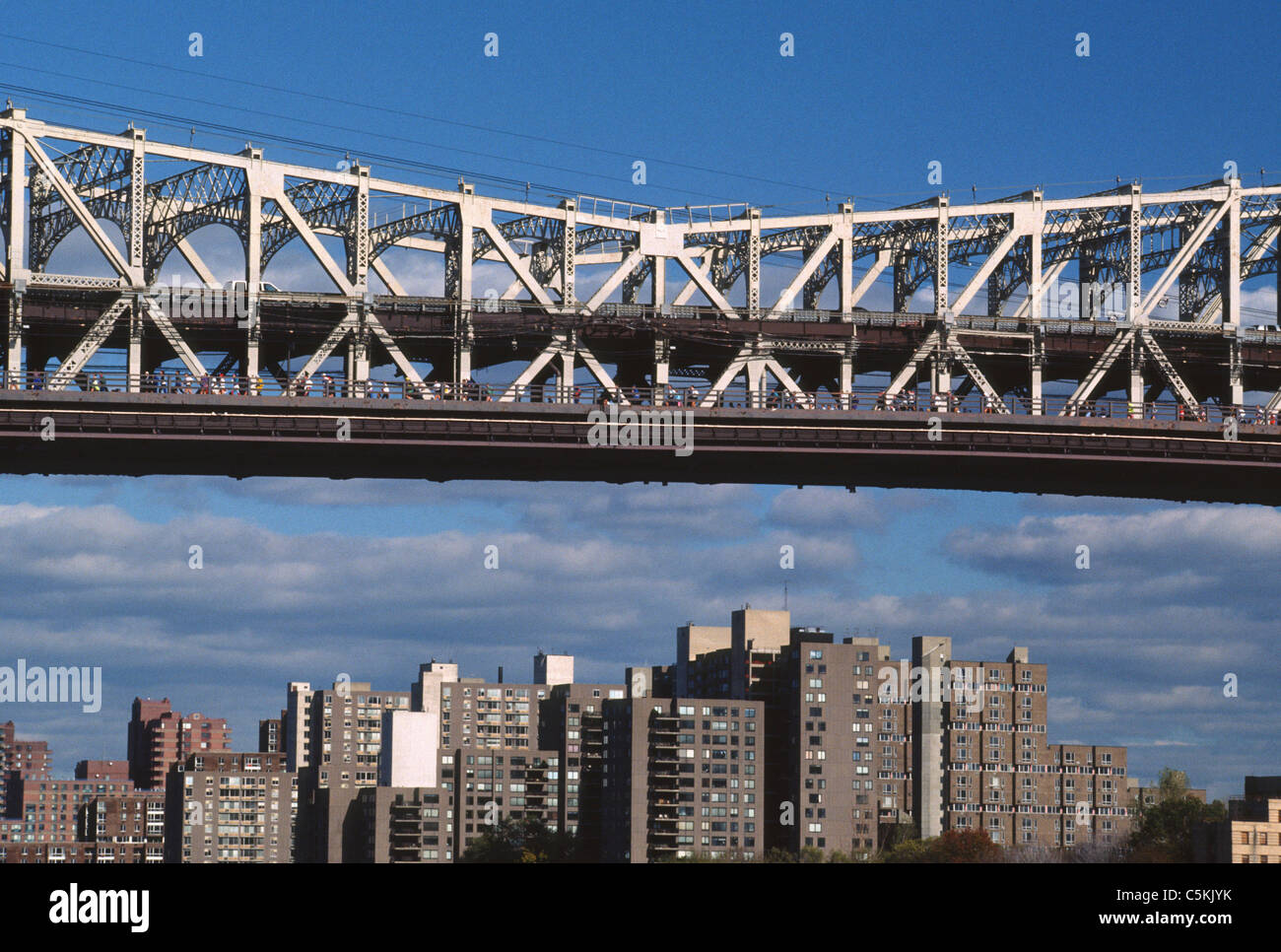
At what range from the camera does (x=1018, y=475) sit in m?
66.8

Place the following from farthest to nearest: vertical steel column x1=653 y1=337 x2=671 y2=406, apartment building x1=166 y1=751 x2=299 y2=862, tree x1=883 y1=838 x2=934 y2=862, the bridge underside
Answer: apartment building x1=166 y1=751 x2=299 y2=862, tree x1=883 y1=838 x2=934 y2=862, vertical steel column x1=653 y1=337 x2=671 y2=406, the bridge underside

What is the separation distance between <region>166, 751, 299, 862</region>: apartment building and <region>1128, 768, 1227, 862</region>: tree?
92.0 meters

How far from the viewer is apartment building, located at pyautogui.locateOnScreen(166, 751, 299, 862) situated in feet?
601

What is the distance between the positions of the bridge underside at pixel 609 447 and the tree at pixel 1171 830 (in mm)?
40802

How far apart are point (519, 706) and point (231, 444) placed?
127121 millimetres

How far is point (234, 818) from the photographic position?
18538cm

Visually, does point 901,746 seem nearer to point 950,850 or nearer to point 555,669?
point 950,850

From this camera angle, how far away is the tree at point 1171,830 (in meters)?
109

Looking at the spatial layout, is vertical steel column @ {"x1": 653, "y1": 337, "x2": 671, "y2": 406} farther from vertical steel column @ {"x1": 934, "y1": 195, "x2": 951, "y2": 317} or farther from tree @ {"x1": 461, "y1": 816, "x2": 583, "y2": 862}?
tree @ {"x1": 461, "y1": 816, "x2": 583, "y2": 862}

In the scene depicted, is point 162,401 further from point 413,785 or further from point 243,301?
point 413,785

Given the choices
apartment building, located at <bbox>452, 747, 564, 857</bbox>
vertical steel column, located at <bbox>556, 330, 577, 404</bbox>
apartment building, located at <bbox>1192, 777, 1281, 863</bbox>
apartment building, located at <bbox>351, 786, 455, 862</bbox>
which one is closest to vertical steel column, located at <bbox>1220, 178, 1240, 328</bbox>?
apartment building, located at <bbox>1192, 777, 1281, 863</bbox>

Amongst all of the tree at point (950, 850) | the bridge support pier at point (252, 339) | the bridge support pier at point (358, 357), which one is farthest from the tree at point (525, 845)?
the bridge support pier at point (252, 339)

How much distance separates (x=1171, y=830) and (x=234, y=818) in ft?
337
